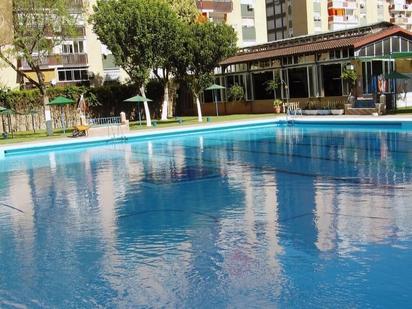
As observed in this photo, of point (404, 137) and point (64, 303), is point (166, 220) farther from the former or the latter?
point (404, 137)

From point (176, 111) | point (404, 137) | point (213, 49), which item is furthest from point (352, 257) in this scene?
point (176, 111)

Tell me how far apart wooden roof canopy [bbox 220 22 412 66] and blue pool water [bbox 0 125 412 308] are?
16024mm

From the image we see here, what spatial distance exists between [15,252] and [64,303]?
98.4 inches

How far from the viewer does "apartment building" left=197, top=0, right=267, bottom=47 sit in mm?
52562

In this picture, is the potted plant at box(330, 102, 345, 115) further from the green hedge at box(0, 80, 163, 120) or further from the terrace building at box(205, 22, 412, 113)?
the green hedge at box(0, 80, 163, 120)

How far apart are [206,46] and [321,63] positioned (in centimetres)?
683

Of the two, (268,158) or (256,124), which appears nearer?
(268,158)

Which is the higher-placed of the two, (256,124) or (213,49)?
(213,49)

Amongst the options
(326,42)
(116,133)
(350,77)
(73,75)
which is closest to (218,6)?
(73,75)

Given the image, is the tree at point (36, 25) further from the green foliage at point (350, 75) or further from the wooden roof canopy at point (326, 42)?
the green foliage at point (350, 75)

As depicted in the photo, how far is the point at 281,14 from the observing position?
241 ft

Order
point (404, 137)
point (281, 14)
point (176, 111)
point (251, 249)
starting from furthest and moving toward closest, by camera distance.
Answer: point (281, 14) < point (176, 111) < point (404, 137) < point (251, 249)

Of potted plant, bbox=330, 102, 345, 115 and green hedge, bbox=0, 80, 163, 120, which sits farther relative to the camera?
green hedge, bbox=0, 80, 163, 120

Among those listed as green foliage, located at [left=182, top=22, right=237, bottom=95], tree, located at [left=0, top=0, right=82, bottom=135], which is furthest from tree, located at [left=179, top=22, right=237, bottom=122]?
tree, located at [left=0, top=0, right=82, bottom=135]
